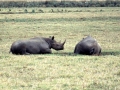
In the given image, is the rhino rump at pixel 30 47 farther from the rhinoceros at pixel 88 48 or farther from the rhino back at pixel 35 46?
the rhinoceros at pixel 88 48

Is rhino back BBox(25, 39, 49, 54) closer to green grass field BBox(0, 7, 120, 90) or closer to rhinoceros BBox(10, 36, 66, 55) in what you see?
rhinoceros BBox(10, 36, 66, 55)

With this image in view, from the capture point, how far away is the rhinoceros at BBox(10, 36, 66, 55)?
56.2 feet

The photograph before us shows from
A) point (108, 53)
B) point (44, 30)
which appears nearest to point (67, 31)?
point (44, 30)

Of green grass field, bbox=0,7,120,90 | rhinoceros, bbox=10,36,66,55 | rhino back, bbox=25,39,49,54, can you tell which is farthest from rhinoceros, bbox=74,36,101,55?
rhino back, bbox=25,39,49,54

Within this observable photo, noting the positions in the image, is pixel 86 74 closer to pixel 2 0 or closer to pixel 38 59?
pixel 38 59

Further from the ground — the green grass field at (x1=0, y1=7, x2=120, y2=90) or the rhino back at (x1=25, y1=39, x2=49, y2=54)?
the green grass field at (x1=0, y1=7, x2=120, y2=90)

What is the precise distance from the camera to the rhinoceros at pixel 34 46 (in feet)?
56.2

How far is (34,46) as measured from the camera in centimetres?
1756

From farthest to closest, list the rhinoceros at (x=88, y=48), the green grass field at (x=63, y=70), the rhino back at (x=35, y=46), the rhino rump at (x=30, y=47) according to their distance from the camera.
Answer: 1. the rhino back at (x=35, y=46)
2. the rhino rump at (x=30, y=47)
3. the rhinoceros at (x=88, y=48)
4. the green grass field at (x=63, y=70)

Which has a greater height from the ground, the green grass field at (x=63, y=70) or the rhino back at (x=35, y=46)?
the green grass field at (x=63, y=70)

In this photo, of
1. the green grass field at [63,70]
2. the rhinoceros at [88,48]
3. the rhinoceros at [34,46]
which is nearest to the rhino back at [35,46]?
the rhinoceros at [34,46]

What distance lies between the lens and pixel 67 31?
28203mm

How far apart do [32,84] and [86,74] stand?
6.85 feet

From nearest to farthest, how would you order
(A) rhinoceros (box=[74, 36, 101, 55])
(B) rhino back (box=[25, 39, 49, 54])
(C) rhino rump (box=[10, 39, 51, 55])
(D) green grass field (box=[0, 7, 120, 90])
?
(D) green grass field (box=[0, 7, 120, 90])
(A) rhinoceros (box=[74, 36, 101, 55])
(C) rhino rump (box=[10, 39, 51, 55])
(B) rhino back (box=[25, 39, 49, 54])
